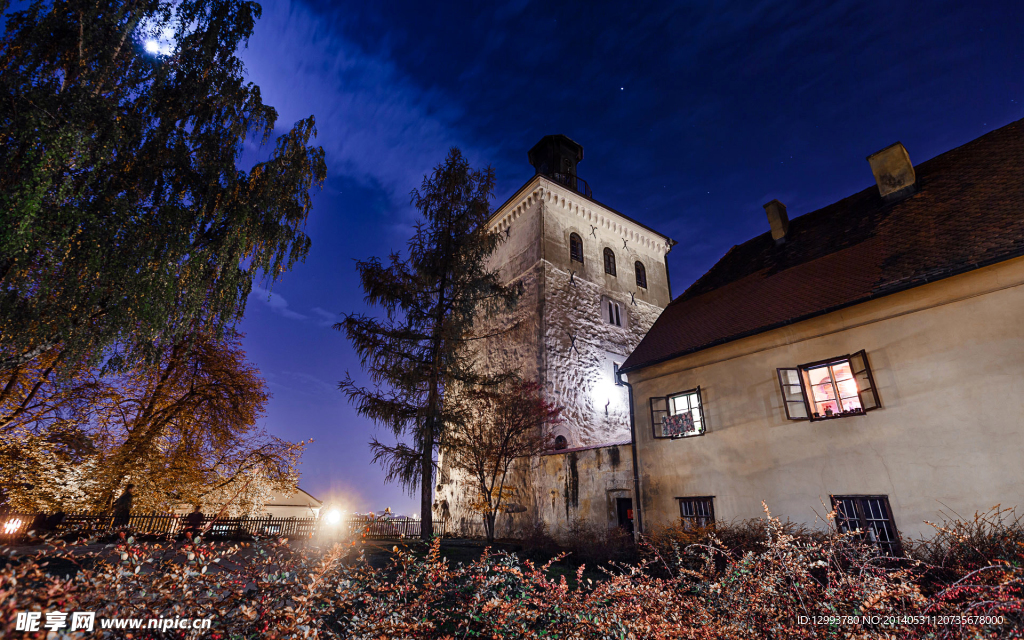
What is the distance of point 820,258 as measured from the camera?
12.8 meters

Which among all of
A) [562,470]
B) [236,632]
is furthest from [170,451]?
[236,632]

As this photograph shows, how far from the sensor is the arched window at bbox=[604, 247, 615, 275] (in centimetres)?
2667

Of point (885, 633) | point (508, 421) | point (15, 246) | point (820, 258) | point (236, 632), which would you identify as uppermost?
point (820, 258)

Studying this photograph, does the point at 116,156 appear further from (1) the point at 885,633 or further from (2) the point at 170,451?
(1) the point at 885,633

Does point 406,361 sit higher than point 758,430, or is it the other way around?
point 406,361

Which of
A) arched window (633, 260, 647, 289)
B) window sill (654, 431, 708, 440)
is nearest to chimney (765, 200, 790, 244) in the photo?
window sill (654, 431, 708, 440)

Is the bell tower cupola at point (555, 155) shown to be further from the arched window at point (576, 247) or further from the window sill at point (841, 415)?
the window sill at point (841, 415)

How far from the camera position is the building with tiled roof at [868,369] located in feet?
27.9

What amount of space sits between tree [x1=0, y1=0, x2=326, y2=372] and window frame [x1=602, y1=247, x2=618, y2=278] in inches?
770

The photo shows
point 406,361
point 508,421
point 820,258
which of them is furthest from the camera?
point 508,421

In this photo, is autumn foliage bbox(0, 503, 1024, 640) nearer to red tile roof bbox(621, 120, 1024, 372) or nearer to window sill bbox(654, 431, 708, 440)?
window sill bbox(654, 431, 708, 440)

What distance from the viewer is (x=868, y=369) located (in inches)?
388

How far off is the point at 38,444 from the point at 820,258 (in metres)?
22.2

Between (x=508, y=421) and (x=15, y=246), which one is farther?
(x=508, y=421)
